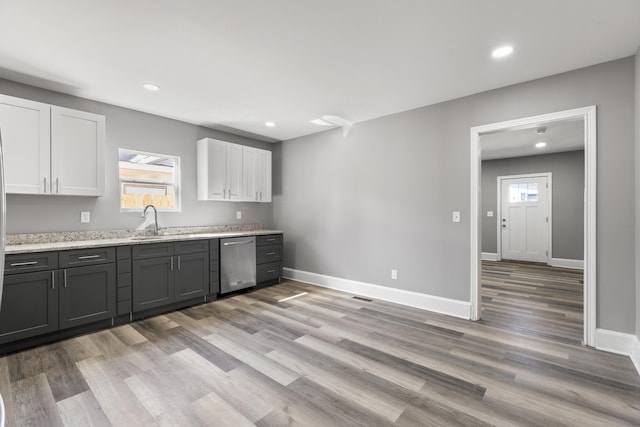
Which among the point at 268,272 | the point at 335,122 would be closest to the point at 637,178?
the point at 335,122

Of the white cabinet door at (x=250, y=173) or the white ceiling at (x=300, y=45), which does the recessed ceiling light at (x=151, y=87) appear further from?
the white cabinet door at (x=250, y=173)

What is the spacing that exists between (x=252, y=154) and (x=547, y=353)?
4374 millimetres

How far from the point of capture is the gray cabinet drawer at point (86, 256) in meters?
2.81

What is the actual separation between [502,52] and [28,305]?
453 centimetres

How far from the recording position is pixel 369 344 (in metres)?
2.75

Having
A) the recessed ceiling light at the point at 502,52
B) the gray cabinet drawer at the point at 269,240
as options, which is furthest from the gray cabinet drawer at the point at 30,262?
the recessed ceiling light at the point at 502,52

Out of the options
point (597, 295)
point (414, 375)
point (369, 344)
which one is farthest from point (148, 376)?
point (597, 295)

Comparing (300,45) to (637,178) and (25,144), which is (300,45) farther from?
(637,178)

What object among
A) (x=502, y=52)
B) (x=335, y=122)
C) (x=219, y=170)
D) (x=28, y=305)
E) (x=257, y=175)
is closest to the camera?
(x=502, y=52)

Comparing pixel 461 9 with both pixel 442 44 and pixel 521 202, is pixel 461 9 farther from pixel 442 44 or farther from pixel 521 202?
pixel 521 202

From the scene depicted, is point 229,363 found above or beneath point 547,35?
beneath

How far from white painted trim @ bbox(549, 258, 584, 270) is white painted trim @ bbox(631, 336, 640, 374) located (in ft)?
15.0

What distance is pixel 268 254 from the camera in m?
4.77

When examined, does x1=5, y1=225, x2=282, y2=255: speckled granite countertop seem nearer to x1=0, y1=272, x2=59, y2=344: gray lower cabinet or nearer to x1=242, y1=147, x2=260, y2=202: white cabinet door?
x1=0, y1=272, x2=59, y2=344: gray lower cabinet
